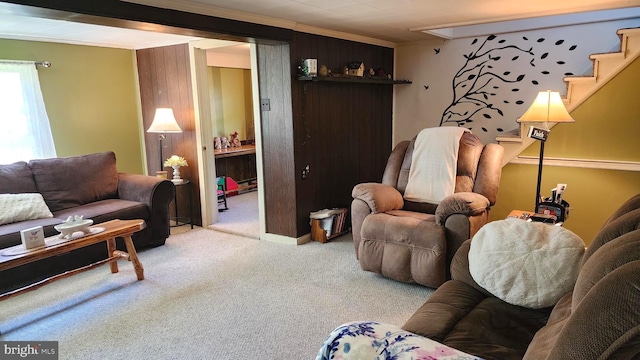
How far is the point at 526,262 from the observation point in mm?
1860

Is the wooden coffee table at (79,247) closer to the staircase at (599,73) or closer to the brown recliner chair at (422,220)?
the brown recliner chair at (422,220)

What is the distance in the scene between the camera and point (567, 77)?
3.82m

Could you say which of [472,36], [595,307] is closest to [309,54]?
[472,36]

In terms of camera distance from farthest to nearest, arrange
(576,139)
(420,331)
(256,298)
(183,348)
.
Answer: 1. (576,139)
2. (256,298)
3. (183,348)
4. (420,331)

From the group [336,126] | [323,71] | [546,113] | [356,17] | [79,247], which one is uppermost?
[356,17]

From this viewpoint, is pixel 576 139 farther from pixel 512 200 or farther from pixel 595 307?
pixel 595 307

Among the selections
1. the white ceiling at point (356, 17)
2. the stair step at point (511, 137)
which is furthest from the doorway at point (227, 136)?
the stair step at point (511, 137)

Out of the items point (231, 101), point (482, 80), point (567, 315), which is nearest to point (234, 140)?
point (231, 101)

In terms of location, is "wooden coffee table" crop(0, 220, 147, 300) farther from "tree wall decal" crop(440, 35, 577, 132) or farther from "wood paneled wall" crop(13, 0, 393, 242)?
"tree wall decal" crop(440, 35, 577, 132)

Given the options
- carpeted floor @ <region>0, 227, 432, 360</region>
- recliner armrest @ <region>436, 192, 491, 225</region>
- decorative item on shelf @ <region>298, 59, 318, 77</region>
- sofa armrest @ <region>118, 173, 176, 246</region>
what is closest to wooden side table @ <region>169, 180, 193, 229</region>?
sofa armrest @ <region>118, 173, 176, 246</region>

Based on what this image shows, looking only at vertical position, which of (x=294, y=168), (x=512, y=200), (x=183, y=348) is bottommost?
(x=183, y=348)

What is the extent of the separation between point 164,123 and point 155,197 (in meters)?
0.89

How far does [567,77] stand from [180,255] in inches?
155

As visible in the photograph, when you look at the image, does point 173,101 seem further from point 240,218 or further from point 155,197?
point 240,218
